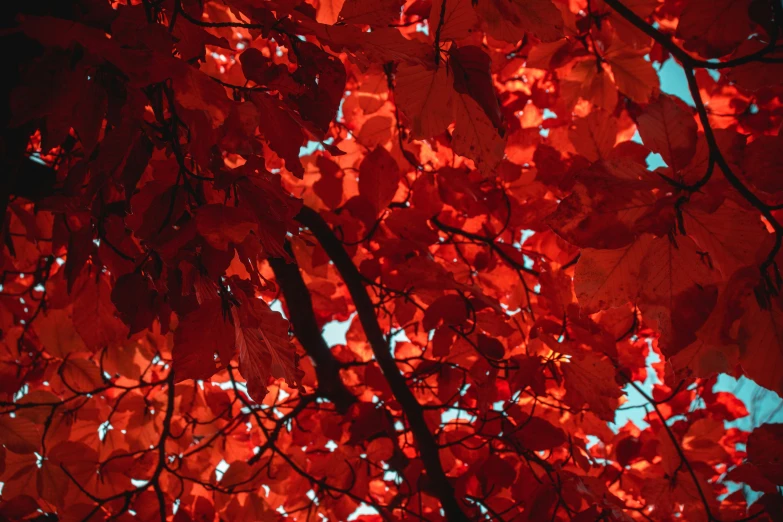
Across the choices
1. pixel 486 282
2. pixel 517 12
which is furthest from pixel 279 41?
pixel 486 282

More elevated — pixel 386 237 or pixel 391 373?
pixel 386 237

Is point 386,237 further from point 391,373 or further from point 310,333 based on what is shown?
point 310,333

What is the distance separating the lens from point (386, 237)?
1.40 meters

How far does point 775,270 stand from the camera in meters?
0.64

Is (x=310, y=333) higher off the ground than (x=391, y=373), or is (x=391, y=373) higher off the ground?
(x=310, y=333)

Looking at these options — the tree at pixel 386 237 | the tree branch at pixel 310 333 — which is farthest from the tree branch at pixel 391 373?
the tree branch at pixel 310 333

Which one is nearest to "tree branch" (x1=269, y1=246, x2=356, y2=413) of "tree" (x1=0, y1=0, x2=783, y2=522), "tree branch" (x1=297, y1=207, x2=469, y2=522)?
"tree" (x1=0, y1=0, x2=783, y2=522)

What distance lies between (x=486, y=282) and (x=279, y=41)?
1019mm

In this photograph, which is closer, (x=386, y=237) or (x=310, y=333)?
(x=386, y=237)

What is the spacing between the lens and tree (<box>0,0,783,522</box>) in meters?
0.63

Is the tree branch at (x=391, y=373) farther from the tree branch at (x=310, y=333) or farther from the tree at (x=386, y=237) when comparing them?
the tree branch at (x=310, y=333)

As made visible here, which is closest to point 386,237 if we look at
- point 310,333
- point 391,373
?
point 391,373

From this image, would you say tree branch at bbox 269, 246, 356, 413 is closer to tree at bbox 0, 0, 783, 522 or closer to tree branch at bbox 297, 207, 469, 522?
tree at bbox 0, 0, 783, 522

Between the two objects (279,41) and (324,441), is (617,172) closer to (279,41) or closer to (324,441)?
(279,41)
